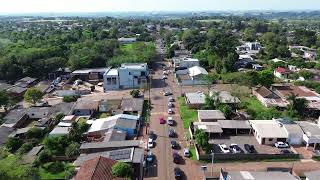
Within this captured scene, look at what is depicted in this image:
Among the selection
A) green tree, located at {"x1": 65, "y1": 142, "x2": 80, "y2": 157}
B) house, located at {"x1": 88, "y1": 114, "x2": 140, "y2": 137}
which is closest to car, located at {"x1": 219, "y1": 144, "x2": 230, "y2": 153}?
house, located at {"x1": 88, "y1": 114, "x2": 140, "y2": 137}

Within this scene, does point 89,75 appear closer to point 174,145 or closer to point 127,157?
point 174,145

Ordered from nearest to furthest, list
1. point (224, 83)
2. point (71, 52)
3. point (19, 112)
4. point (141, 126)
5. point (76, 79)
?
point (141, 126), point (19, 112), point (224, 83), point (76, 79), point (71, 52)

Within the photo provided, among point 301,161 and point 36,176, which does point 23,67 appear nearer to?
point 36,176

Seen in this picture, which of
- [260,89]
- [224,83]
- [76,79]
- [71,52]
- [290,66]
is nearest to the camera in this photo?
[260,89]

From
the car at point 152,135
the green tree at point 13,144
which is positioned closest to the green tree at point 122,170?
the car at point 152,135

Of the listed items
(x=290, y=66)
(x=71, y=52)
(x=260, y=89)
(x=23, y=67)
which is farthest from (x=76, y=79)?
(x=290, y=66)

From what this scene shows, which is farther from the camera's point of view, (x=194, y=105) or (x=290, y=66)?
(x=290, y=66)

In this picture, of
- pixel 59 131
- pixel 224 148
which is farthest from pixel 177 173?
pixel 59 131
